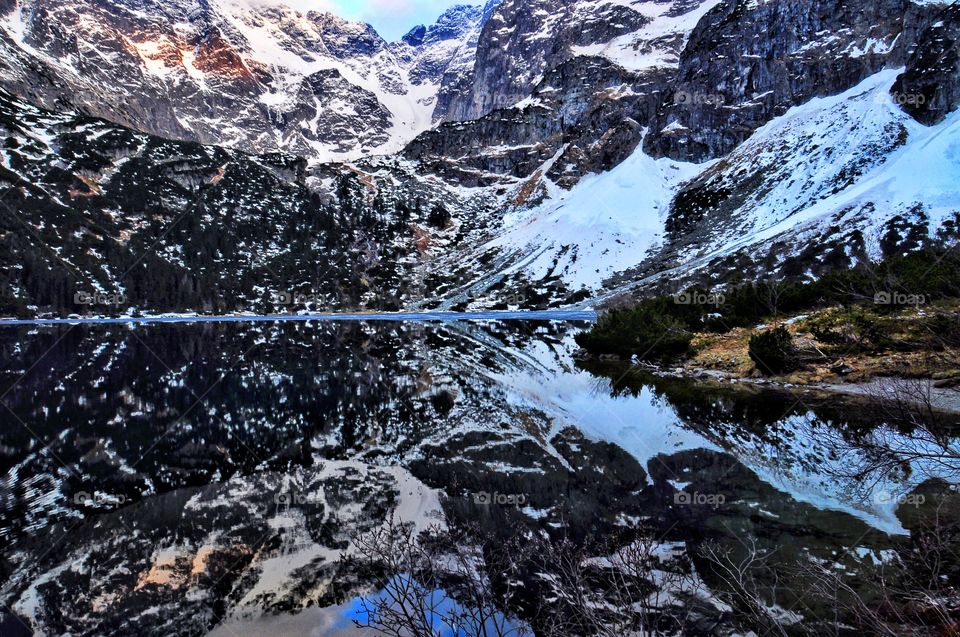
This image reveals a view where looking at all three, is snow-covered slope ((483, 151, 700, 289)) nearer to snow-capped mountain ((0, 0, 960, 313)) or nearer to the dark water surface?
snow-capped mountain ((0, 0, 960, 313))

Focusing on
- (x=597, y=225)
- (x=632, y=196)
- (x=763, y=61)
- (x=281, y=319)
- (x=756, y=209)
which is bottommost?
(x=756, y=209)

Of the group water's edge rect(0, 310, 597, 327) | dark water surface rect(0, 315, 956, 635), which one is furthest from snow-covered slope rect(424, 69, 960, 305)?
dark water surface rect(0, 315, 956, 635)

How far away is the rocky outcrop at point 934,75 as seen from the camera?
108 metres

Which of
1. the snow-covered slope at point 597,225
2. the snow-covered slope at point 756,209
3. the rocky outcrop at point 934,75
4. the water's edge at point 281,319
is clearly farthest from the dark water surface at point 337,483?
the rocky outcrop at point 934,75

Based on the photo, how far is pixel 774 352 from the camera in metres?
22.8

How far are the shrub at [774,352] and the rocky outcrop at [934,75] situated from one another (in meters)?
122

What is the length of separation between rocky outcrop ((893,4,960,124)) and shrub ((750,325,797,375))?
401ft

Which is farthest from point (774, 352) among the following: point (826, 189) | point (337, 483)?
point (826, 189)

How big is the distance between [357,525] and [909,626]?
8.33 m

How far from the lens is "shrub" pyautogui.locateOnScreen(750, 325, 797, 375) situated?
22031 millimetres

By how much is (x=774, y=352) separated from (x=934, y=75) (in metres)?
133

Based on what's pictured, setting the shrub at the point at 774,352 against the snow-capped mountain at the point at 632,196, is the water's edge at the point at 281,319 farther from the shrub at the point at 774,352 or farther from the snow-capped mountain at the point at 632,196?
the shrub at the point at 774,352

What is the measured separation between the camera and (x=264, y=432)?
1733cm

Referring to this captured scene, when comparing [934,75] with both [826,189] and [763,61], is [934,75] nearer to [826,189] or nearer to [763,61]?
[826,189]
